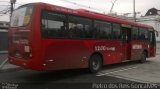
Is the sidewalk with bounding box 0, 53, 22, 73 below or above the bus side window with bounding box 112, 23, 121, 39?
below

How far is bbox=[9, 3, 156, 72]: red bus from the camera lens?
1085 cm

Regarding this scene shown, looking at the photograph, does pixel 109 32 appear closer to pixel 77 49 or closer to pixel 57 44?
pixel 77 49

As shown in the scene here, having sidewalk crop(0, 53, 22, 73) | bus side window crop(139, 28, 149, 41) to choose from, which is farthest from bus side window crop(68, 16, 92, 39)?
bus side window crop(139, 28, 149, 41)

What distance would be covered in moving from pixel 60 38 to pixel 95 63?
325cm

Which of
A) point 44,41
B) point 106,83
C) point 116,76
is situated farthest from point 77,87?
point 116,76

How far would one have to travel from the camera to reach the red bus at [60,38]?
427 inches

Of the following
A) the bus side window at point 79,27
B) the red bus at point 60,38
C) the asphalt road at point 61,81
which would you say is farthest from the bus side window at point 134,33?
the asphalt road at point 61,81

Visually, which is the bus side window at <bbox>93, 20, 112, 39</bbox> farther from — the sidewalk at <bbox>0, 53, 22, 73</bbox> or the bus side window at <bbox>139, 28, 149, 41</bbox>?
the bus side window at <bbox>139, 28, 149, 41</bbox>

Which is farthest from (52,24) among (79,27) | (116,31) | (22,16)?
(116,31)

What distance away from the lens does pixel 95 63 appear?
1430 centimetres

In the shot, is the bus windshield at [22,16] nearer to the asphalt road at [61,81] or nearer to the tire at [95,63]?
the asphalt road at [61,81]

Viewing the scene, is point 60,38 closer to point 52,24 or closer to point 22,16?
point 52,24

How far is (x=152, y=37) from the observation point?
21.7m

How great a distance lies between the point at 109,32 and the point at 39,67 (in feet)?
19.5
